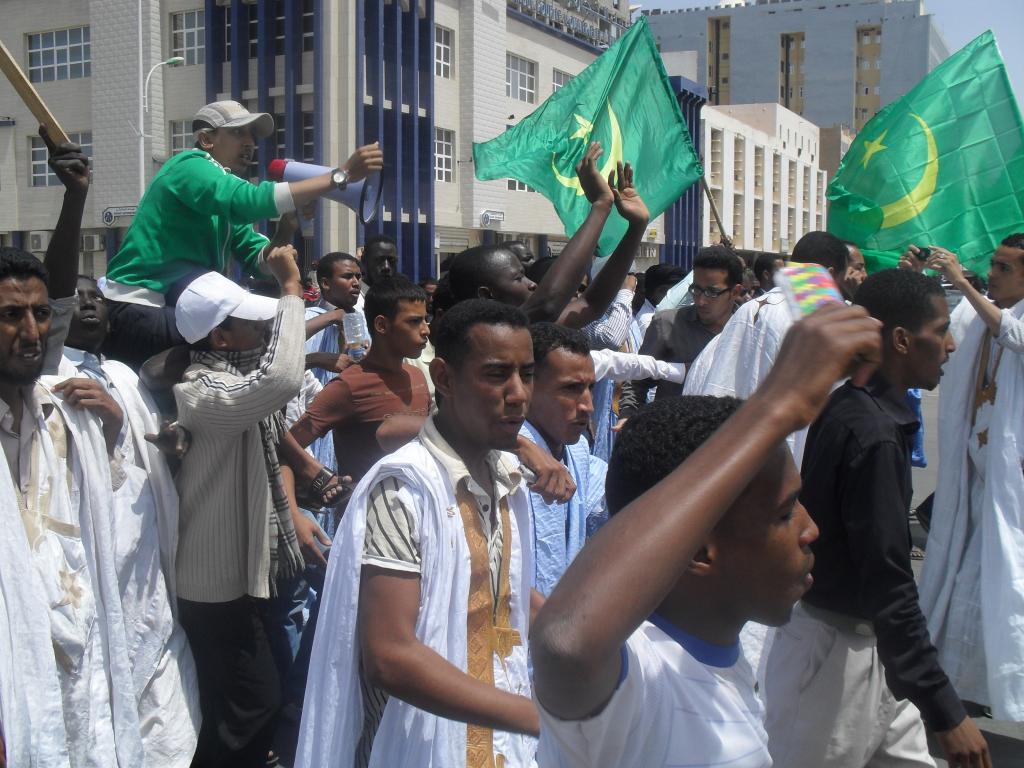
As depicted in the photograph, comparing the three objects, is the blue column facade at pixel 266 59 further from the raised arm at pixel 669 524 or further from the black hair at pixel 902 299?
the raised arm at pixel 669 524

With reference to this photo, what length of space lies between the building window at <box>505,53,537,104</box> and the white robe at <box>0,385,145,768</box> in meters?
35.5

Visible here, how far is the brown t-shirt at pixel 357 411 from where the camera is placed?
4.09m

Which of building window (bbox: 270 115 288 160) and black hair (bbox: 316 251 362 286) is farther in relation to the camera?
building window (bbox: 270 115 288 160)

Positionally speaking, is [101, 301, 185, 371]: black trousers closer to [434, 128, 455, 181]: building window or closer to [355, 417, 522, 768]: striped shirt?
[355, 417, 522, 768]: striped shirt

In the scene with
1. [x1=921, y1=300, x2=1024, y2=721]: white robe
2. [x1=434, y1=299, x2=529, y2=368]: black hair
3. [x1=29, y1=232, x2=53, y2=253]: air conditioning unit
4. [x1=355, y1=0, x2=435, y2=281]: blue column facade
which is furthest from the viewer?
[x1=29, y1=232, x2=53, y2=253]: air conditioning unit

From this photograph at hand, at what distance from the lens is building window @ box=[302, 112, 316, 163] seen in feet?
102

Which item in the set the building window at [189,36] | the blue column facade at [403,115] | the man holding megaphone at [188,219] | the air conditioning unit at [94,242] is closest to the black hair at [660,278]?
the man holding megaphone at [188,219]

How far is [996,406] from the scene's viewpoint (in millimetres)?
4875

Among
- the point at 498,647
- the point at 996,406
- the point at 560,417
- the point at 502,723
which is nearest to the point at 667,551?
the point at 502,723

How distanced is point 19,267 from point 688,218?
172ft

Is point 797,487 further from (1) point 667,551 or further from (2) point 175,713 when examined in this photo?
(2) point 175,713

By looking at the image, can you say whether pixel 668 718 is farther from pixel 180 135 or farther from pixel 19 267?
pixel 180 135

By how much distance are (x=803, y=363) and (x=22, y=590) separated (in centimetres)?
240

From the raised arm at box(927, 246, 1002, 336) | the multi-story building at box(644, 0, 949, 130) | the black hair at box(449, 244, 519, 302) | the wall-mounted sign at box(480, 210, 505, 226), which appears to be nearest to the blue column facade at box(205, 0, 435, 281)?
the wall-mounted sign at box(480, 210, 505, 226)
